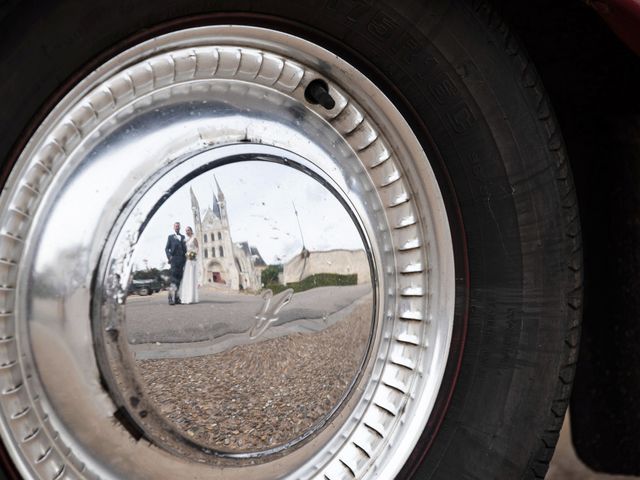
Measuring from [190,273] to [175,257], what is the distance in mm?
34

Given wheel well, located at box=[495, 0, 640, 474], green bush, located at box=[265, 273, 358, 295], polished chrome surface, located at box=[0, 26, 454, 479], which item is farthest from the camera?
wheel well, located at box=[495, 0, 640, 474]

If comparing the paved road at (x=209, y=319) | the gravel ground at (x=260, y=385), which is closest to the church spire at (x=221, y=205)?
the paved road at (x=209, y=319)

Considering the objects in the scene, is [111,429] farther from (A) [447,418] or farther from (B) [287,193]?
(A) [447,418]

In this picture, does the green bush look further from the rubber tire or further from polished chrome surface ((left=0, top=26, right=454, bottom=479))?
the rubber tire

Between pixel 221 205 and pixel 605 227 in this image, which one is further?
pixel 605 227

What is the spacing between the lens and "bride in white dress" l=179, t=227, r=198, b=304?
1044mm

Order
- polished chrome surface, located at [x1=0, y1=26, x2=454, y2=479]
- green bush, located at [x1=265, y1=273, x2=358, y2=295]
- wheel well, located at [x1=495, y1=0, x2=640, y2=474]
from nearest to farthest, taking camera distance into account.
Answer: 1. polished chrome surface, located at [x1=0, y1=26, x2=454, y2=479]
2. green bush, located at [x1=265, y1=273, x2=358, y2=295]
3. wheel well, located at [x1=495, y1=0, x2=640, y2=474]

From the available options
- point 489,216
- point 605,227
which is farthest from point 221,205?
point 605,227

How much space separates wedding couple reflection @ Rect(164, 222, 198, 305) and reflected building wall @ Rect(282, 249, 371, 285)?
15 centimetres

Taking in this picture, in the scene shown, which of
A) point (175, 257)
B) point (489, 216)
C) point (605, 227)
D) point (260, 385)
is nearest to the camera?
point (175, 257)

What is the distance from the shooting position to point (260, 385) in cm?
114

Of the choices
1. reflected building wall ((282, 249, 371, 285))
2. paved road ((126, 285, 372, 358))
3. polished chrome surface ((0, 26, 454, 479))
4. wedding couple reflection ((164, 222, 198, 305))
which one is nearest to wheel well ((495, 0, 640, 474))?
polished chrome surface ((0, 26, 454, 479))

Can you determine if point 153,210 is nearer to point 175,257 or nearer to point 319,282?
point 175,257

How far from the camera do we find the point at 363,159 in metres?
1.24
